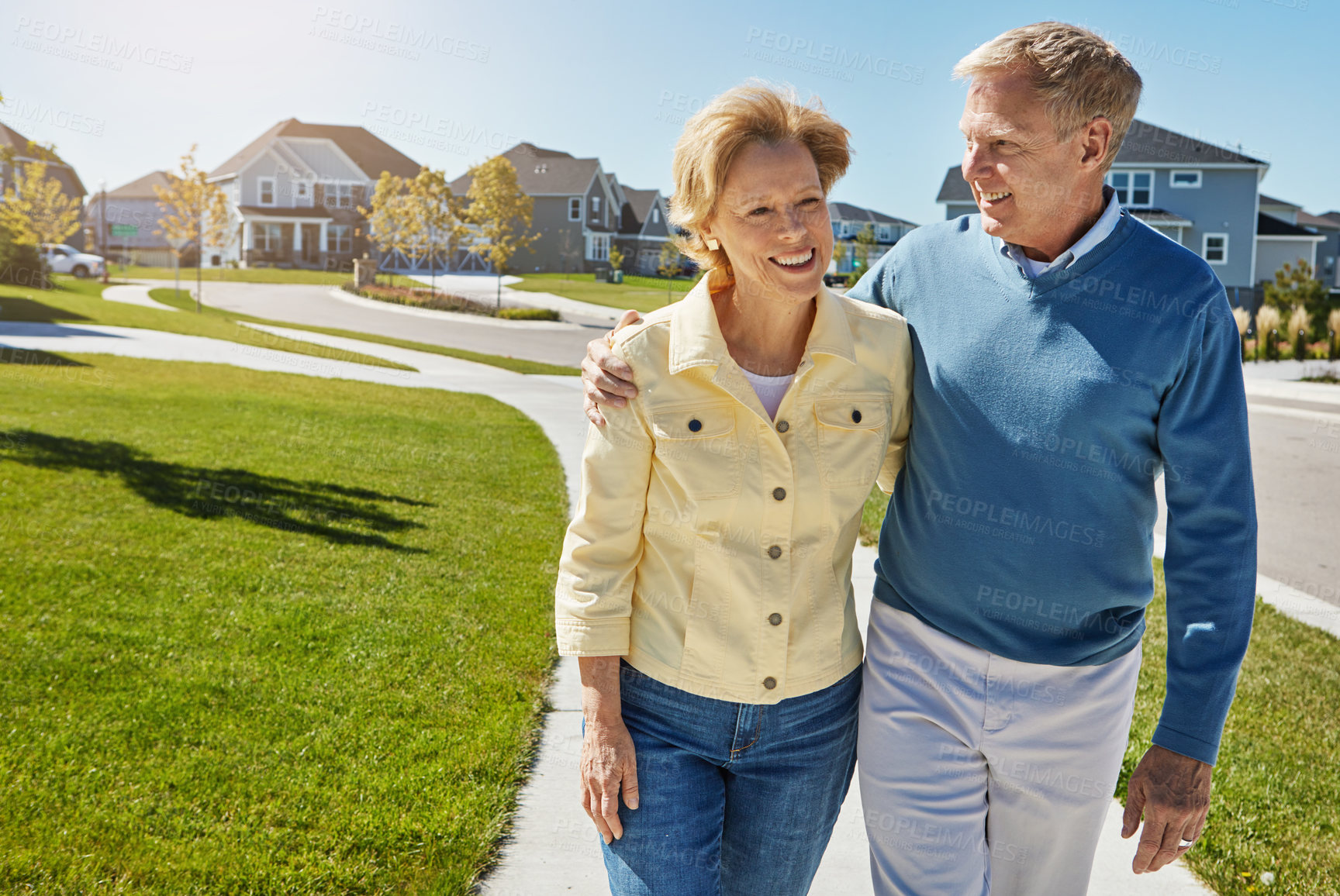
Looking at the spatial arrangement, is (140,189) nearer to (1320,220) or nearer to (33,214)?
(33,214)

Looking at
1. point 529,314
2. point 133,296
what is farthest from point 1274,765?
point 133,296

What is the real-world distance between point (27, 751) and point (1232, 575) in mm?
4158

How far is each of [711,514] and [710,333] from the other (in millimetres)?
398

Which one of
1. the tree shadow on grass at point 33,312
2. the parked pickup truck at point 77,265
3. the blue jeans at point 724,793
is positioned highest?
the parked pickup truck at point 77,265

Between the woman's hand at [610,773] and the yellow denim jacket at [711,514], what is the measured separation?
156 millimetres

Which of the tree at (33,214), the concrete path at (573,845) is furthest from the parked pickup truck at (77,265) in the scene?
the concrete path at (573,845)

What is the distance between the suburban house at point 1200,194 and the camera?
4050cm

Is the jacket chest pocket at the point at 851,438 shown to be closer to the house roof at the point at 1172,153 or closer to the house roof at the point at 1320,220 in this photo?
the house roof at the point at 1172,153

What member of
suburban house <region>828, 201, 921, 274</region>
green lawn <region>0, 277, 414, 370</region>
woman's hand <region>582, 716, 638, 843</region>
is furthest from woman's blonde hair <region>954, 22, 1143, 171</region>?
suburban house <region>828, 201, 921, 274</region>

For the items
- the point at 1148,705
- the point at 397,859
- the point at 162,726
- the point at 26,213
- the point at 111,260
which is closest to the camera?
the point at 397,859

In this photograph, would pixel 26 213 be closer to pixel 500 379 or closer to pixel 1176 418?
pixel 500 379

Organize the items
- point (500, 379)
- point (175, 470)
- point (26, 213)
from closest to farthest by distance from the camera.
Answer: point (175, 470) → point (500, 379) → point (26, 213)

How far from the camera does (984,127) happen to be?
7.24ft

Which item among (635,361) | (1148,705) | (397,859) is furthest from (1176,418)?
(1148,705)
